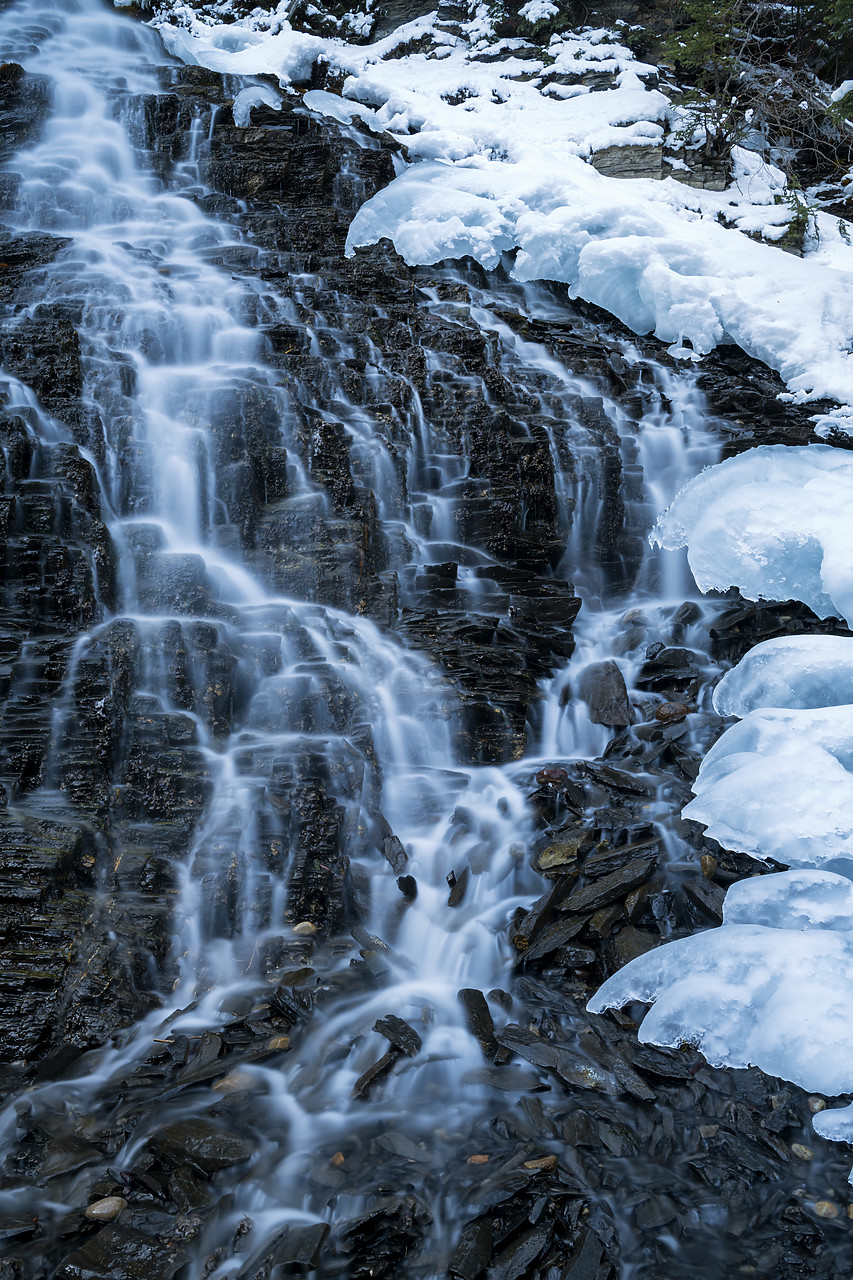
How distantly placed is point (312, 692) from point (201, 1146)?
2.75 m

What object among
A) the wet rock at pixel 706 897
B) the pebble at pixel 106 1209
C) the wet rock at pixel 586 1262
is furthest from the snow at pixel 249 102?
the wet rock at pixel 586 1262

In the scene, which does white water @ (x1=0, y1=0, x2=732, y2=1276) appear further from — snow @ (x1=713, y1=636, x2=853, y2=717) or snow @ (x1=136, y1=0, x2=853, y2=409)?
snow @ (x1=136, y1=0, x2=853, y2=409)

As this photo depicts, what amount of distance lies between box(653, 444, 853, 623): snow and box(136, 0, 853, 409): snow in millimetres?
2883

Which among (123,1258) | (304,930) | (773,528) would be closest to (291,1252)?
(123,1258)

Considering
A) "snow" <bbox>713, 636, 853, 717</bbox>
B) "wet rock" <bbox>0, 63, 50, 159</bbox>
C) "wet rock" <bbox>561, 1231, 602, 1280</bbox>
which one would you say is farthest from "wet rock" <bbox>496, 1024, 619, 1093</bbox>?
"wet rock" <bbox>0, 63, 50, 159</bbox>

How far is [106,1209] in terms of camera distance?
2.83m

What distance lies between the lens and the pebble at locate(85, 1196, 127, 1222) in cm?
281

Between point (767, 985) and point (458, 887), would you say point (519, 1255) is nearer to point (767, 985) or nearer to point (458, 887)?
point (767, 985)

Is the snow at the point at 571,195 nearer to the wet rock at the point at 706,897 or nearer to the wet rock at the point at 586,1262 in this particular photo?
the wet rock at the point at 706,897

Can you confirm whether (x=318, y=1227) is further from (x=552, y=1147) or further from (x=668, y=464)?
(x=668, y=464)

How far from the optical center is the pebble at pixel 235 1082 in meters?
3.40

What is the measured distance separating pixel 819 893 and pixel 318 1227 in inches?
89.9

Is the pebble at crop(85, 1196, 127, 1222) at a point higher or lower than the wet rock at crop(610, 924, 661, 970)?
higher

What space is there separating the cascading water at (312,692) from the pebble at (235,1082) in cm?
2
